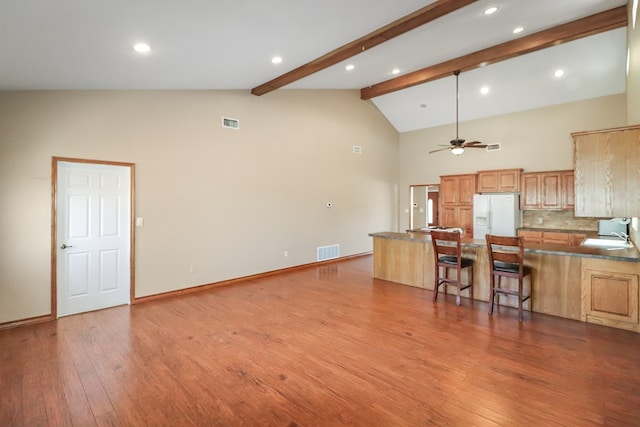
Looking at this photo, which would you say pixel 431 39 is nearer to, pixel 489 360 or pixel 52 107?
pixel 489 360

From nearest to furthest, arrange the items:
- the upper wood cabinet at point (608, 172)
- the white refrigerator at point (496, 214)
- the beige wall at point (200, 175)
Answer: the upper wood cabinet at point (608, 172), the beige wall at point (200, 175), the white refrigerator at point (496, 214)

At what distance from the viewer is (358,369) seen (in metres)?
2.63

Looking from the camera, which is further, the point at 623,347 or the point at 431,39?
the point at 431,39

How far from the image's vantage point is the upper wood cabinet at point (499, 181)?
23.8ft

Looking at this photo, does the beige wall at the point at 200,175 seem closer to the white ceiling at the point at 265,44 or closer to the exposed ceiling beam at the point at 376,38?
the white ceiling at the point at 265,44

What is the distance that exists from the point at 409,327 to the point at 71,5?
4.09m

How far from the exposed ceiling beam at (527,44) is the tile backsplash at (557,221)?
380cm

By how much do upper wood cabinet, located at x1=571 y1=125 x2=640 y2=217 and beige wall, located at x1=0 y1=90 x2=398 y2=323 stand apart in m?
4.70

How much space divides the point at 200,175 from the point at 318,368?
12.2 ft

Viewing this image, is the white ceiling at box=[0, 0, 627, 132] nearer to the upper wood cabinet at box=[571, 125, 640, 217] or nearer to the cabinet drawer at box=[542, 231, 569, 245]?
the upper wood cabinet at box=[571, 125, 640, 217]

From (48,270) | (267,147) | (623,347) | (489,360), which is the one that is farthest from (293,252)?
(623,347)

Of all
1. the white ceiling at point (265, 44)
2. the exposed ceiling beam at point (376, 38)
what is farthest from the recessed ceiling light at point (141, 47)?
the exposed ceiling beam at point (376, 38)

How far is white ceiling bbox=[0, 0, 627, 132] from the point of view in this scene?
2.45 metres

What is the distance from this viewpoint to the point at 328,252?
7.37 metres
